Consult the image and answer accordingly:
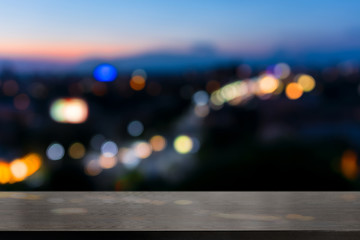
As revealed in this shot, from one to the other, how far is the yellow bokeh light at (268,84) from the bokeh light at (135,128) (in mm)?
11647

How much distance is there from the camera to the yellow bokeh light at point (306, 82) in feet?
113

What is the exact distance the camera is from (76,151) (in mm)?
38781

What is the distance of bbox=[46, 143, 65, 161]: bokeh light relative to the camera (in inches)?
1503

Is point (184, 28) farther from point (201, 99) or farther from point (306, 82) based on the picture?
point (306, 82)

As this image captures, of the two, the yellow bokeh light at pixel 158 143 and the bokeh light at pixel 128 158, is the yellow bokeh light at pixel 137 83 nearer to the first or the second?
the yellow bokeh light at pixel 158 143

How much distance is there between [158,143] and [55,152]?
835 centimetres

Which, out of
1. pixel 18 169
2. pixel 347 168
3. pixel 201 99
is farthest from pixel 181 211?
pixel 201 99

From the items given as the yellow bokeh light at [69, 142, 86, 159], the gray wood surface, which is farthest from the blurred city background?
the gray wood surface

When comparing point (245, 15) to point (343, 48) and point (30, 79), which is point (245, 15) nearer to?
point (343, 48)

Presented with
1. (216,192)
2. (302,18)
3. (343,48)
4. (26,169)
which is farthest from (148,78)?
(216,192)

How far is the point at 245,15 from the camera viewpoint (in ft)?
165

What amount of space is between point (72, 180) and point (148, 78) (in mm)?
13607

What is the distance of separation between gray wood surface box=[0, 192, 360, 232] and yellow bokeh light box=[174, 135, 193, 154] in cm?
3189

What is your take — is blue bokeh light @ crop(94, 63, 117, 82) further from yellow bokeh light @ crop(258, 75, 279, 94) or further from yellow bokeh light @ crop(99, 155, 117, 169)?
yellow bokeh light @ crop(258, 75, 279, 94)
